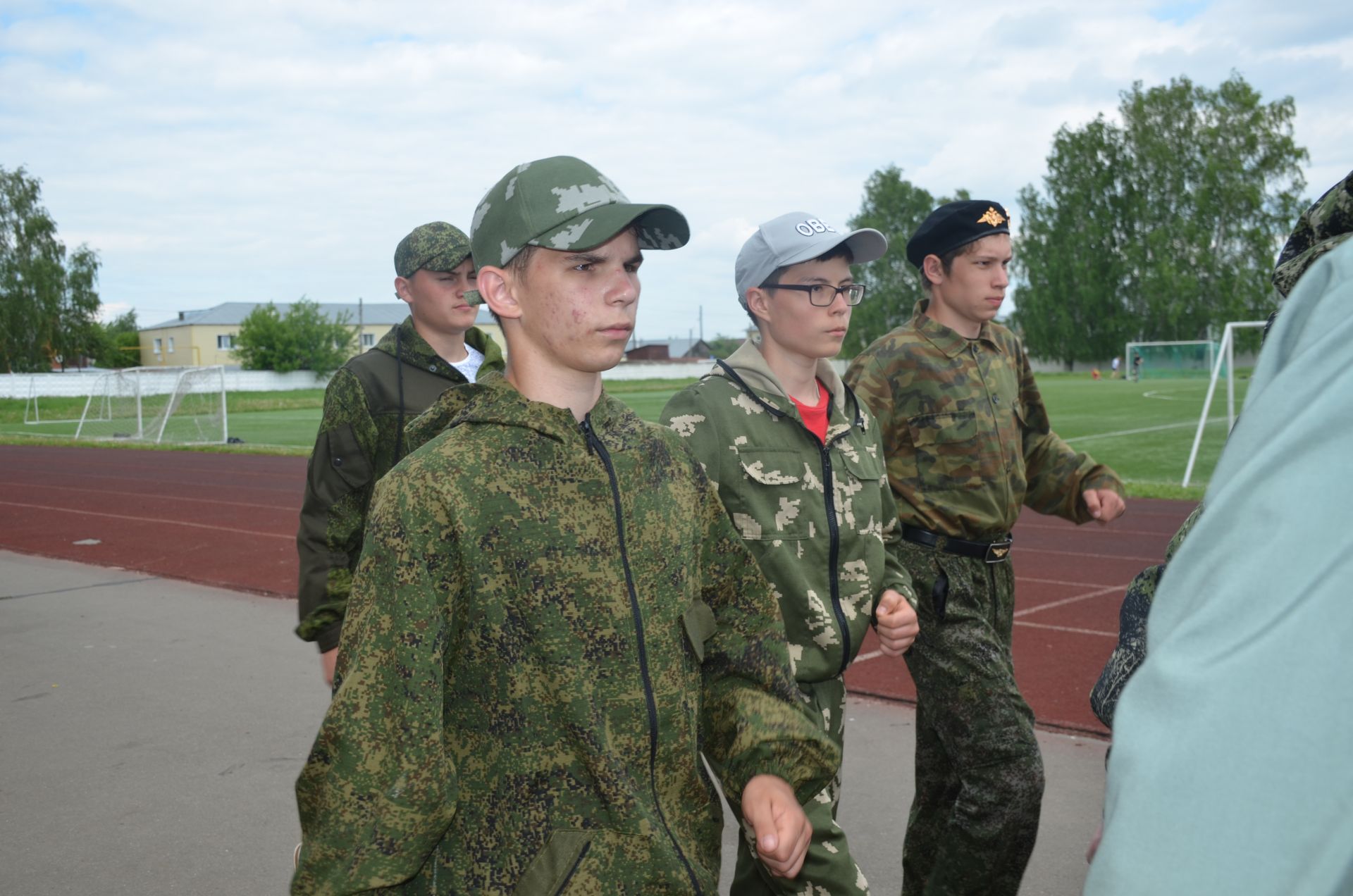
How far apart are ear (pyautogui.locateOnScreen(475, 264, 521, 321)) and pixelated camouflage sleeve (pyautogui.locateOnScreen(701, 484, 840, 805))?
1.66ft

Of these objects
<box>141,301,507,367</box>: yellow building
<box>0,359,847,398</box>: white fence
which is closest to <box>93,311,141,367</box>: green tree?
<box>141,301,507,367</box>: yellow building

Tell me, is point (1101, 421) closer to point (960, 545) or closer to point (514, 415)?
point (960, 545)

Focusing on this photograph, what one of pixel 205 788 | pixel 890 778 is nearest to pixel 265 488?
pixel 205 788

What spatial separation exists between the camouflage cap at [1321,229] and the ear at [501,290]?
1431mm

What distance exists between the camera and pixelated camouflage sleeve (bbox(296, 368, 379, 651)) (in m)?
3.71

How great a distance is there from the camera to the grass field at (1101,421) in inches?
715

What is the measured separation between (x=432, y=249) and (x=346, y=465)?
829mm

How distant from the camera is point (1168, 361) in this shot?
160 ft

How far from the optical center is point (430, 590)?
185 centimetres

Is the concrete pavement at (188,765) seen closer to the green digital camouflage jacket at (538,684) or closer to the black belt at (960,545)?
the black belt at (960,545)

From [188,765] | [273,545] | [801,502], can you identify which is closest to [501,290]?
[801,502]

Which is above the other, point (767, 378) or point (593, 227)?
point (593, 227)

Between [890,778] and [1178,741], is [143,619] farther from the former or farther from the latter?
[1178,741]

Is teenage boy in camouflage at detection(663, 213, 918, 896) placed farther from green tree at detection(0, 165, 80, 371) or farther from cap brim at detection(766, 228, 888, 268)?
green tree at detection(0, 165, 80, 371)
